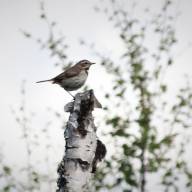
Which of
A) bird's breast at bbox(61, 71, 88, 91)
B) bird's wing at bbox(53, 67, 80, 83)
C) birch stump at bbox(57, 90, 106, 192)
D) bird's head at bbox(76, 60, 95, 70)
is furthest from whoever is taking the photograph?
bird's head at bbox(76, 60, 95, 70)

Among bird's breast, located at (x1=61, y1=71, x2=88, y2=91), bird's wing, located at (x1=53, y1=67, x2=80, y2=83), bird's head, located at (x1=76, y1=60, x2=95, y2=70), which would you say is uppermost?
bird's head, located at (x1=76, y1=60, x2=95, y2=70)

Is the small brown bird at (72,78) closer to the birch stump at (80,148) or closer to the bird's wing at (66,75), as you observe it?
the bird's wing at (66,75)

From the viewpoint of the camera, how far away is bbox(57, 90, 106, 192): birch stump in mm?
6574

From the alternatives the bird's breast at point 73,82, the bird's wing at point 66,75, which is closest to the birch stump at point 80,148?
the bird's breast at point 73,82

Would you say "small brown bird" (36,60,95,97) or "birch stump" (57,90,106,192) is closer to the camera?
"birch stump" (57,90,106,192)

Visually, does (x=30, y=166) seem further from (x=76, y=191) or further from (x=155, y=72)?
(x=76, y=191)

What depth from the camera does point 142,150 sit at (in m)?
13.0

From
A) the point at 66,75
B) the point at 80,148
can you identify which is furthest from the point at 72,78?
the point at 80,148

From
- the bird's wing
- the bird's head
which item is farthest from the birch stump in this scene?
the bird's head

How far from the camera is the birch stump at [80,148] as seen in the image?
6.57 metres

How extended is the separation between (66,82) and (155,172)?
121 inches

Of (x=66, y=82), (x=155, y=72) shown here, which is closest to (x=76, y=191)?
(x=66, y=82)

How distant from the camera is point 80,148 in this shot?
669 centimetres

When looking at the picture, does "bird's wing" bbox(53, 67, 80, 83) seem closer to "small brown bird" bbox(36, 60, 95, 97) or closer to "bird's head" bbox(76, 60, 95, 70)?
"small brown bird" bbox(36, 60, 95, 97)
